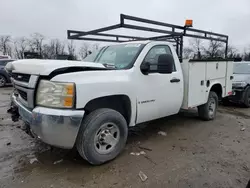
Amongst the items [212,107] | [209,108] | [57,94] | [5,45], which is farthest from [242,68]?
[5,45]

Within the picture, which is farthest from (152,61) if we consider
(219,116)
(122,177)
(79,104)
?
(219,116)

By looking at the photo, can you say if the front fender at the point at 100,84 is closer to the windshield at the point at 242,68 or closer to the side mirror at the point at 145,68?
the side mirror at the point at 145,68

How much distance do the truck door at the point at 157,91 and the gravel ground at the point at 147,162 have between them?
643 mm

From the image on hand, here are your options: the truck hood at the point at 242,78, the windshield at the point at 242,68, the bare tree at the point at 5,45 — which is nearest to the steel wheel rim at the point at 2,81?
the truck hood at the point at 242,78

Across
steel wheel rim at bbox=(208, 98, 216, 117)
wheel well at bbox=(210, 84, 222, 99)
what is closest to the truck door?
steel wheel rim at bbox=(208, 98, 216, 117)

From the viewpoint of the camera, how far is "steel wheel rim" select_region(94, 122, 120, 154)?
2875 mm

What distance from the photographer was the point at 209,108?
5.19 m

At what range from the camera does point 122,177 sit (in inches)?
105

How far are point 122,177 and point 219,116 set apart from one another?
14.1 feet

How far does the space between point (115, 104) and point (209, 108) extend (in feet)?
10.3

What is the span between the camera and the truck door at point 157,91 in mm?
3318

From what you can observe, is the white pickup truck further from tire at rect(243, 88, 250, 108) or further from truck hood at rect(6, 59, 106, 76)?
tire at rect(243, 88, 250, 108)

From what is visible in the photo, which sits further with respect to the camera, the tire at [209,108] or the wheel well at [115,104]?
the tire at [209,108]

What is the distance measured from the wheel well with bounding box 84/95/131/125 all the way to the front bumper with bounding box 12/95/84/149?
402mm
